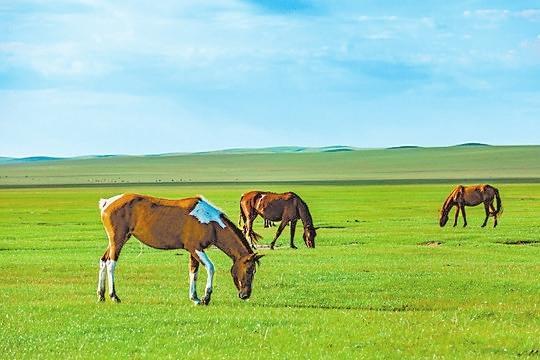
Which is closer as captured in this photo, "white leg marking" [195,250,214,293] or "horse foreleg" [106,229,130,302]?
"white leg marking" [195,250,214,293]

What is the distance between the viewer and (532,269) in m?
28.0

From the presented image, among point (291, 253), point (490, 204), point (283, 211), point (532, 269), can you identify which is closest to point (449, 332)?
point (532, 269)

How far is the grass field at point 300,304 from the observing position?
15.4 m

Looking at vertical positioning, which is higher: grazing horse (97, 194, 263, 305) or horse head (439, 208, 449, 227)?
grazing horse (97, 194, 263, 305)

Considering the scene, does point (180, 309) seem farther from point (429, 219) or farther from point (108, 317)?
point (429, 219)

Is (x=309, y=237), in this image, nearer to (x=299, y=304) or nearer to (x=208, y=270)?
(x=299, y=304)

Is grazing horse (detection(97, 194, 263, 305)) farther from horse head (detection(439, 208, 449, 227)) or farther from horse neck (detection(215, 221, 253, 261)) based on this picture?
horse head (detection(439, 208, 449, 227))

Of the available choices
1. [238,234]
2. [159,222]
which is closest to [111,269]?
[159,222]

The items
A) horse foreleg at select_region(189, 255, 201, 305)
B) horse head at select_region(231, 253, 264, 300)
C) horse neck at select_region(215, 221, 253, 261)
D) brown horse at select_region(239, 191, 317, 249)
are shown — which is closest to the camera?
horse head at select_region(231, 253, 264, 300)

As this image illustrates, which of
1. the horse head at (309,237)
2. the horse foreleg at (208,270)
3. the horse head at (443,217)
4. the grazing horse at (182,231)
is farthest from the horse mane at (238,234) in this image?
the horse head at (443,217)

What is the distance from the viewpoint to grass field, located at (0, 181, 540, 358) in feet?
50.7

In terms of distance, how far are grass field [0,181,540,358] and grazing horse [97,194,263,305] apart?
0.68m

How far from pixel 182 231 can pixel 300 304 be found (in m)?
3.26

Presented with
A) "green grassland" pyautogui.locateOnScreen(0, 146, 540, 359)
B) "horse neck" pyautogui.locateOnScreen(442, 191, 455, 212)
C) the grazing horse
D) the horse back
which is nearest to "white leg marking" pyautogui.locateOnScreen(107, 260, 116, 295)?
the grazing horse
